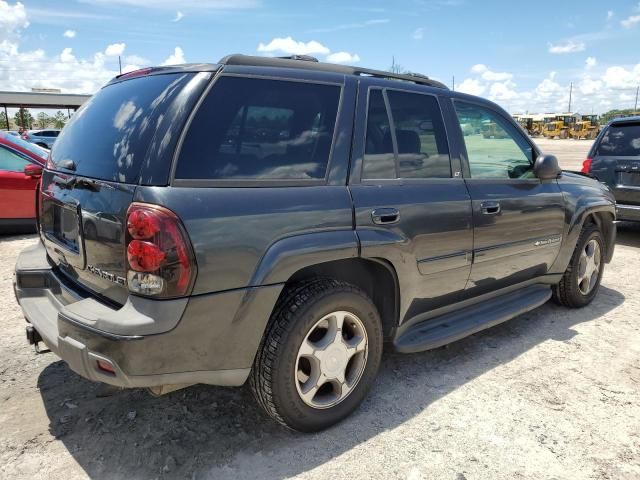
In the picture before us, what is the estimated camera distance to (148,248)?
2.08 meters

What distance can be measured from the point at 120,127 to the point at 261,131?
688 mm

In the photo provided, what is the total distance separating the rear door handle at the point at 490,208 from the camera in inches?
134

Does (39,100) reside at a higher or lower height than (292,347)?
higher

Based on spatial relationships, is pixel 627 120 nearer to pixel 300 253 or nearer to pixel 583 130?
pixel 300 253

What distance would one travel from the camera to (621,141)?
23.7 ft

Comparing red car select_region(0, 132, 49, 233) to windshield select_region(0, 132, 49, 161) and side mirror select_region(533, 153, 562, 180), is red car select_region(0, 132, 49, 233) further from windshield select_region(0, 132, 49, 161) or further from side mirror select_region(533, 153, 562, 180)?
side mirror select_region(533, 153, 562, 180)

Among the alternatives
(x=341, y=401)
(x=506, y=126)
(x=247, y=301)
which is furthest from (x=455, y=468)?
(x=506, y=126)

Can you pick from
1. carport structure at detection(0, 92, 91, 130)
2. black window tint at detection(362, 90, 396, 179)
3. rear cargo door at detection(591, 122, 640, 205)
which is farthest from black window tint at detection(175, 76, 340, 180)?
carport structure at detection(0, 92, 91, 130)

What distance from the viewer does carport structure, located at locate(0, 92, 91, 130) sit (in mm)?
36531

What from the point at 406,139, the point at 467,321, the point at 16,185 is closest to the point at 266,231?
the point at 406,139

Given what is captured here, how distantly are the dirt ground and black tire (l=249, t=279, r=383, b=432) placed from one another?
154 millimetres

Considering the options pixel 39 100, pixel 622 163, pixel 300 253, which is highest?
pixel 39 100

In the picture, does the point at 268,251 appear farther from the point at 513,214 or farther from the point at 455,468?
the point at 513,214

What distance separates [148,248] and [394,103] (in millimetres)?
1760
